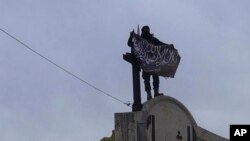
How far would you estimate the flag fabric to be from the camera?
854 inches

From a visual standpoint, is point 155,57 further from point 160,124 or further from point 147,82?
point 160,124

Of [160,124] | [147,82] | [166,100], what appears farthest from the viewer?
[147,82]

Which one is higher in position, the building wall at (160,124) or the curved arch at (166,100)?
the curved arch at (166,100)

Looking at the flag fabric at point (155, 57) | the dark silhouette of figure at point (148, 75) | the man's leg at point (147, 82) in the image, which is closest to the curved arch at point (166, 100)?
the dark silhouette of figure at point (148, 75)

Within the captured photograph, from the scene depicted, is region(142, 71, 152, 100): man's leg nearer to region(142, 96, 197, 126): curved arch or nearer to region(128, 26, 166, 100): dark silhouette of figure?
region(128, 26, 166, 100): dark silhouette of figure

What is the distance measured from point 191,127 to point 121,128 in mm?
2596

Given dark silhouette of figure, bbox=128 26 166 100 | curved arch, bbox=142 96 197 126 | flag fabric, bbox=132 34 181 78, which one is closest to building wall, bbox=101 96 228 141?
curved arch, bbox=142 96 197 126

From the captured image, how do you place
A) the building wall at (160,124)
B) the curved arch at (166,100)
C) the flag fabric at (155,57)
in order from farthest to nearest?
the flag fabric at (155,57) < the curved arch at (166,100) < the building wall at (160,124)

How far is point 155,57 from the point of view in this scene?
21.8 metres

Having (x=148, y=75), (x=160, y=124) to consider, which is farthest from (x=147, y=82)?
(x=160, y=124)

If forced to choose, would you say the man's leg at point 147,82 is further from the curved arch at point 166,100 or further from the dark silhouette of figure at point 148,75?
the curved arch at point 166,100

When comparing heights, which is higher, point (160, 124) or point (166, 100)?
point (166, 100)

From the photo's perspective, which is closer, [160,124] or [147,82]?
[160,124]

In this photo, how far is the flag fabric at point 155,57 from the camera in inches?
854
